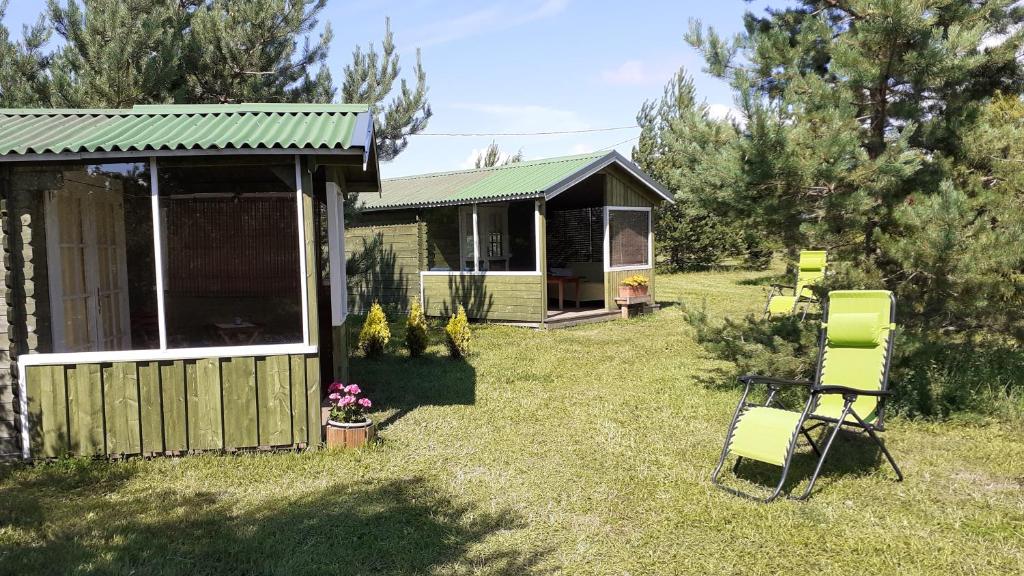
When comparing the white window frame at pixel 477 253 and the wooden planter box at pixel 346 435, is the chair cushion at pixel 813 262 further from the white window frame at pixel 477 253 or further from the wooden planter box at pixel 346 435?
the wooden planter box at pixel 346 435

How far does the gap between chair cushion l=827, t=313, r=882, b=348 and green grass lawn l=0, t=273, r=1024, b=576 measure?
0.80m

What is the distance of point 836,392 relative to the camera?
4152 millimetres

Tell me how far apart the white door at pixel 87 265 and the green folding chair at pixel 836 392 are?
5.12 m

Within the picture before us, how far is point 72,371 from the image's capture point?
4.95 metres

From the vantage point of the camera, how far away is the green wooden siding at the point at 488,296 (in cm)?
1186

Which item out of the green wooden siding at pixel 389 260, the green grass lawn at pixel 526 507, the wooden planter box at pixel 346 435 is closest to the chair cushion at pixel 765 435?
the green grass lawn at pixel 526 507

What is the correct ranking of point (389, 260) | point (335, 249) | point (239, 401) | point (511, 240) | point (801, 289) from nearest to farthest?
1. point (239, 401)
2. point (335, 249)
3. point (801, 289)
4. point (389, 260)
5. point (511, 240)

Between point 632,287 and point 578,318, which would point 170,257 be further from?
point 632,287

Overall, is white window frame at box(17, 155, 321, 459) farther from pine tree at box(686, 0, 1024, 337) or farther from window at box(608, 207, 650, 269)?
window at box(608, 207, 650, 269)

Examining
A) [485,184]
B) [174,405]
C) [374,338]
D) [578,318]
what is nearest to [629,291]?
[578,318]

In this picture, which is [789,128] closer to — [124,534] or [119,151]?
[119,151]

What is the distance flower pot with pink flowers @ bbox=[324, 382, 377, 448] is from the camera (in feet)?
17.1

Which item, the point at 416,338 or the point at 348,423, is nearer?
the point at 348,423

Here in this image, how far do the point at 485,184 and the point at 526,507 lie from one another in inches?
378
